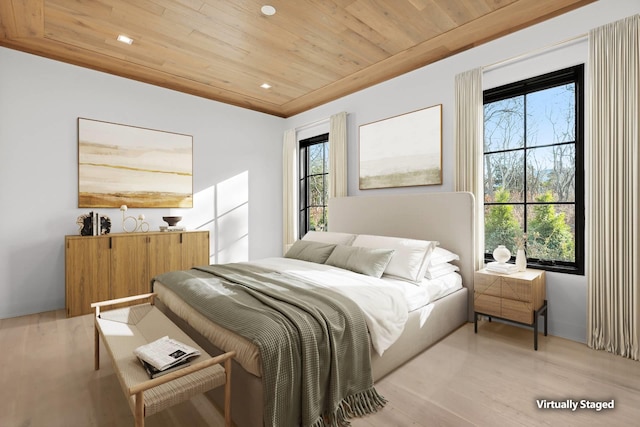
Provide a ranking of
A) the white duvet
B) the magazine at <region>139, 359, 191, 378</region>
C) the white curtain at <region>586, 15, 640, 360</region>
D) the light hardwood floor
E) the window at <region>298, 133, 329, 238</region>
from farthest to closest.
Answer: the window at <region>298, 133, 329, 238</region>, the white curtain at <region>586, 15, 640, 360</region>, the white duvet, the light hardwood floor, the magazine at <region>139, 359, 191, 378</region>

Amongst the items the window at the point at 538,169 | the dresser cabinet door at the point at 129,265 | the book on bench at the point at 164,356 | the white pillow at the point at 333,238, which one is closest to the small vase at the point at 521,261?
the window at the point at 538,169

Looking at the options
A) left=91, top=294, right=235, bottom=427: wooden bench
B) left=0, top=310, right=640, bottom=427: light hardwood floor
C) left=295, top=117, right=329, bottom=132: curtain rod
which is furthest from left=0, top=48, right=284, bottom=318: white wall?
left=91, top=294, right=235, bottom=427: wooden bench

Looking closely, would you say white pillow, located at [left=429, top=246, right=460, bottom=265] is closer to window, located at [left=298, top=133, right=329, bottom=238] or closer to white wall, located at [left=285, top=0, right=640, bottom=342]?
white wall, located at [left=285, top=0, right=640, bottom=342]

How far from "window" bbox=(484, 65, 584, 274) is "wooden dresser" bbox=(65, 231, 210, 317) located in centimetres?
354

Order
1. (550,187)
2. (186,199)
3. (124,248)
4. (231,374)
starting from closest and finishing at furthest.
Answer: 1. (231,374)
2. (550,187)
3. (124,248)
4. (186,199)

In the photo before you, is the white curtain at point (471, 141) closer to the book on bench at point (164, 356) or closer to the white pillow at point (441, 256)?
the white pillow at point (441, 256)

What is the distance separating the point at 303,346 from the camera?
1.61 meters

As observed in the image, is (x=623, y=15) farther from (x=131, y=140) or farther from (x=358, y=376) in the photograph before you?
(x=131, y=140)

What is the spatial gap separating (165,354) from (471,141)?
3.07 metres

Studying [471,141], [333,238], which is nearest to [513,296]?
[471,141]

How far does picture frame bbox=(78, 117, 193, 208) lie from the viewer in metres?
3.68

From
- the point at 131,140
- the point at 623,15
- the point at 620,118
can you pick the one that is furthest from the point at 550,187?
the point at 131,140

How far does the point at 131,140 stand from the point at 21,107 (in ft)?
3.32

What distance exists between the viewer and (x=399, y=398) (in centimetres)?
190
